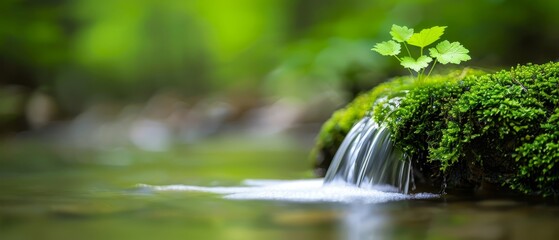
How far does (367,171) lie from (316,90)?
14.4 meters

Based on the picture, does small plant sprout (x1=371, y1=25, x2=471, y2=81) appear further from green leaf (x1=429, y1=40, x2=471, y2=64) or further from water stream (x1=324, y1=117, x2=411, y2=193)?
water stream (x1=324, y1=117, x2=411, y2=193)

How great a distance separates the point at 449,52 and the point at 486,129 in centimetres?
40

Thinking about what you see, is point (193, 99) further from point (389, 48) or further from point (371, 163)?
point (389, 48)

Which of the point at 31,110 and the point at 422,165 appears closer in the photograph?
the point at 422,165

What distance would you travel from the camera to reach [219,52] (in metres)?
19.2

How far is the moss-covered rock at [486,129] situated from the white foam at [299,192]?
187 mm

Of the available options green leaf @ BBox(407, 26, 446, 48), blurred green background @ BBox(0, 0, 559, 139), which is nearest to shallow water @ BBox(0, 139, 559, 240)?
green leaf @ BBox(407, 26, 446, 48)

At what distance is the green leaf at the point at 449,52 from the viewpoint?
8.39ft

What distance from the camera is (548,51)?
6797mm

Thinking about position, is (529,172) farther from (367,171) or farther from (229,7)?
(229,7)

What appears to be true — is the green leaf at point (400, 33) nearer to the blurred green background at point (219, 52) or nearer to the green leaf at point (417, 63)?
the green leaf at point (417, 63)

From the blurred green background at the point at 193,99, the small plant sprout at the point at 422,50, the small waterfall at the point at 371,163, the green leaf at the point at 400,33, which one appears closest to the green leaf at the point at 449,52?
the small plant sprout at the point at 422,50

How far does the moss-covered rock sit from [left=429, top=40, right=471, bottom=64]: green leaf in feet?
0.31

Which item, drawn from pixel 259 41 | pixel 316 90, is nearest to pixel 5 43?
pixel 259 41
